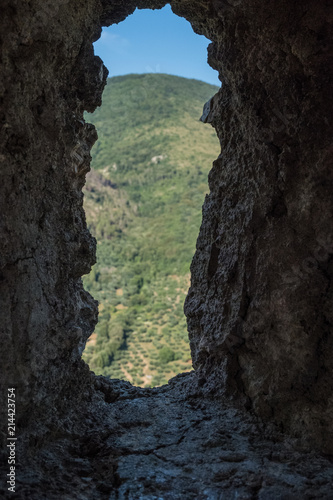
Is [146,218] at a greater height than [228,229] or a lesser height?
greater

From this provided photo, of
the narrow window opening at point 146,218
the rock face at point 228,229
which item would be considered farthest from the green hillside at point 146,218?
the rock face at point 228,229

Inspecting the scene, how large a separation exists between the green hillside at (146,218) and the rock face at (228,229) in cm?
2706

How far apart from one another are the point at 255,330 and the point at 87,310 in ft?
7.28

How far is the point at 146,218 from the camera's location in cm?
5950

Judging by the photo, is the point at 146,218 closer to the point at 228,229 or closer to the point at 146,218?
the point at 146,218

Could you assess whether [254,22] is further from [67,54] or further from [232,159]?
[67,54]

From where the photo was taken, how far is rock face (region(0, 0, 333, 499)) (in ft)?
10.2

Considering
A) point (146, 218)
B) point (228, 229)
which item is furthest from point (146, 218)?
point (228, 229)

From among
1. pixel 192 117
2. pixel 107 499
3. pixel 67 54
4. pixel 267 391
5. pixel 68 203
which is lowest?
pixel 107 499

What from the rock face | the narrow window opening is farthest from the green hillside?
the rock face

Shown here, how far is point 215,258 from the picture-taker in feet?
16.4

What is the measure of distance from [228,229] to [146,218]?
55161 millimetres

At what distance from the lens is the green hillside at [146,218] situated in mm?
35938

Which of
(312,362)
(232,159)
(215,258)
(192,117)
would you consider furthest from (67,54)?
(192,117)
